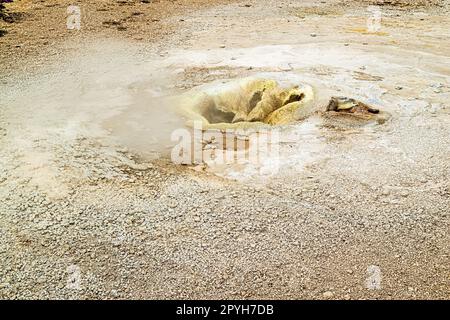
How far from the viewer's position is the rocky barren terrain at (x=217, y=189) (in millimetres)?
2773

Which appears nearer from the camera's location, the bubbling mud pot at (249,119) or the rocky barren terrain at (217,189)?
the rocky barren terrain at (217,189)

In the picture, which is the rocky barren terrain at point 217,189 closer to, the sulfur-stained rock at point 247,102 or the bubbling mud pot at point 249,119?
the bubbling mud pot at point 249,119

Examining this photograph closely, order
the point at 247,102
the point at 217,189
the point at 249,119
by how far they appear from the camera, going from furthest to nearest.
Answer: the point at 247,102
the point at 249,119
the point at 217,189

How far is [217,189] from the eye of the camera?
3695 millimetres

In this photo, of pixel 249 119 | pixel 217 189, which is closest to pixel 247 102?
pixel 249 119

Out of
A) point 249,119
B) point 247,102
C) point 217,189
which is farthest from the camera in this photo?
point 247,102

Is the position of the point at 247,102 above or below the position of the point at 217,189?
above

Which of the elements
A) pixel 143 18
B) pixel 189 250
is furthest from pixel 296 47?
pixel 189 250

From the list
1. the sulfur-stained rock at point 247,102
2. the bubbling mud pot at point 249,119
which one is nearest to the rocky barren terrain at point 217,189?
the bubbling mud pot at point 249,119

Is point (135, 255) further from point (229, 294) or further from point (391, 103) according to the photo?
point (391, 103)

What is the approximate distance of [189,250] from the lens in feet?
9.85

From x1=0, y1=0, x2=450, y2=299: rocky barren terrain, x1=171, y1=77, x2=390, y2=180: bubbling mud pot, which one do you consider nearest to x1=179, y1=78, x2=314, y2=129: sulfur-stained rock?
x1=171, y1=77, x2=390, y2=180: bubbling mud pot

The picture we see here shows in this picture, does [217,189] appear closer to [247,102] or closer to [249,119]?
[249,119]

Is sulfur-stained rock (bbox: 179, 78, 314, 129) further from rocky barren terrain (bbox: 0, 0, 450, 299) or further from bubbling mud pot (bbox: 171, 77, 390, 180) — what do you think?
rocky barren terrain (bbox: 0, 0, 450, 299)
